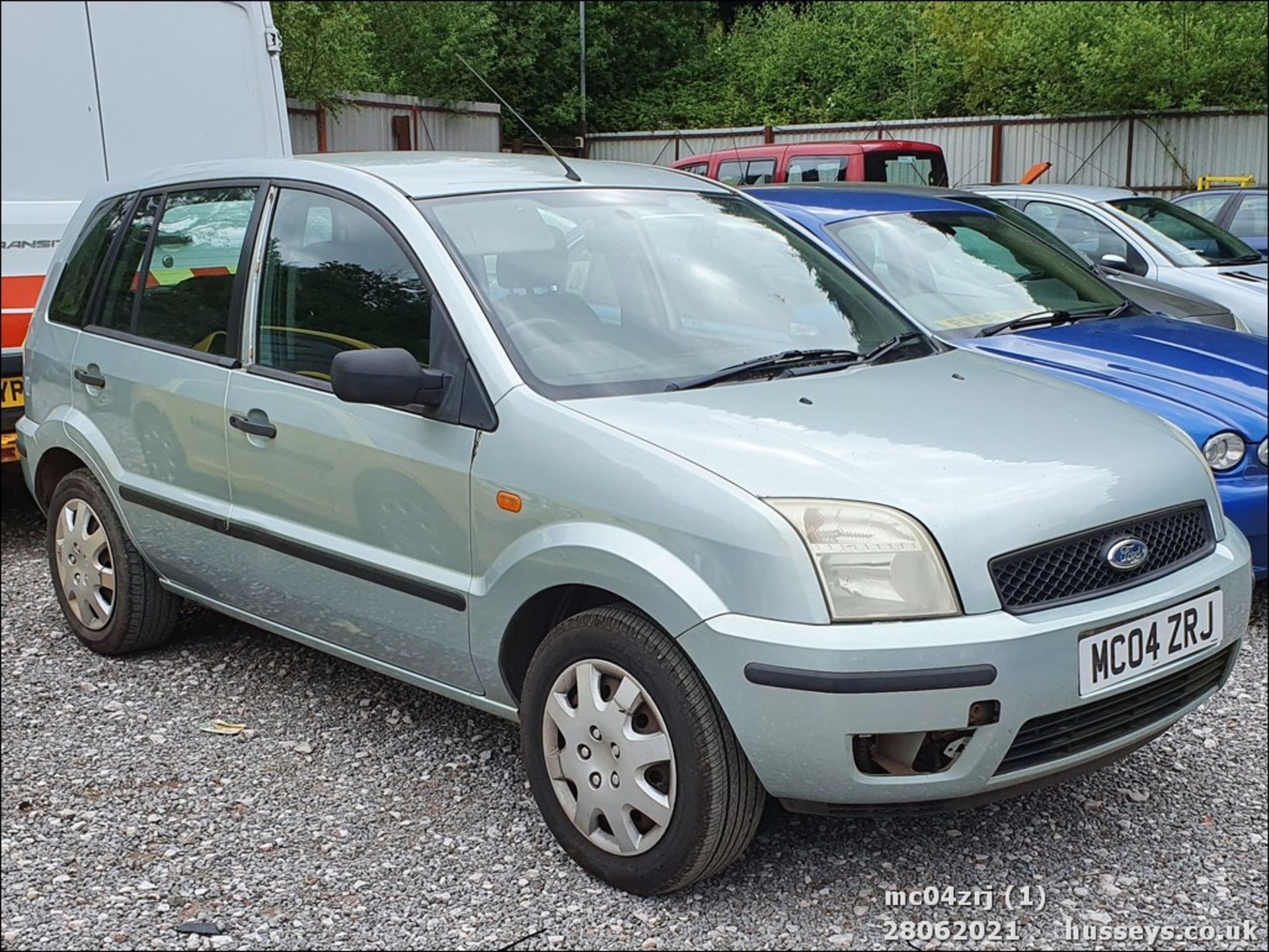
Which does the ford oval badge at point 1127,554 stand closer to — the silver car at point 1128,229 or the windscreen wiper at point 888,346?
the windscreen wiper at point 888,346

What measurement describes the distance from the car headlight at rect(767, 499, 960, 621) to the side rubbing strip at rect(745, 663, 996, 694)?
0.11 metres

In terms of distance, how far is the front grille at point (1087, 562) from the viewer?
9.00 ft

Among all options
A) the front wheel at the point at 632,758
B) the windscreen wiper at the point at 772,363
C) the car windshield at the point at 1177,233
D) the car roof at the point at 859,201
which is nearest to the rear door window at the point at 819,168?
the car windshield at the point at 1177,233

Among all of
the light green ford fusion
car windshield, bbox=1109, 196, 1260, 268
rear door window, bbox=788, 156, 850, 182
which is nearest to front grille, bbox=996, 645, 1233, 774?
the light green ford fusion

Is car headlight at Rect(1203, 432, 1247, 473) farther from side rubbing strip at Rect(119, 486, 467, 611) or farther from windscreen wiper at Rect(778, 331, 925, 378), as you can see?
side rubbing strip at Rect(119, 486, 467, 611)

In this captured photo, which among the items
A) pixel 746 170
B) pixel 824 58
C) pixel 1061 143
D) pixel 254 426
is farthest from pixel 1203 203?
pixel 254 426

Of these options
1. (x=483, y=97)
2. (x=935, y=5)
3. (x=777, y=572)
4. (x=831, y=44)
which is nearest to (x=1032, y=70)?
(x=935, y=5)

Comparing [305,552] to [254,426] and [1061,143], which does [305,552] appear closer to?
[254,426]

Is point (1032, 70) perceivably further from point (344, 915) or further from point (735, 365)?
point (344, 915)

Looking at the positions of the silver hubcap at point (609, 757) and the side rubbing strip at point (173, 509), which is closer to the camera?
the silver hubcap at point (609, 757)

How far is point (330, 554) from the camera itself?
3602mm

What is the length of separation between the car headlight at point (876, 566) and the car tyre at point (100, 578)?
2.68 m

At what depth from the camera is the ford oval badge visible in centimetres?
289

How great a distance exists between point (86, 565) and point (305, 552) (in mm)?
1408
